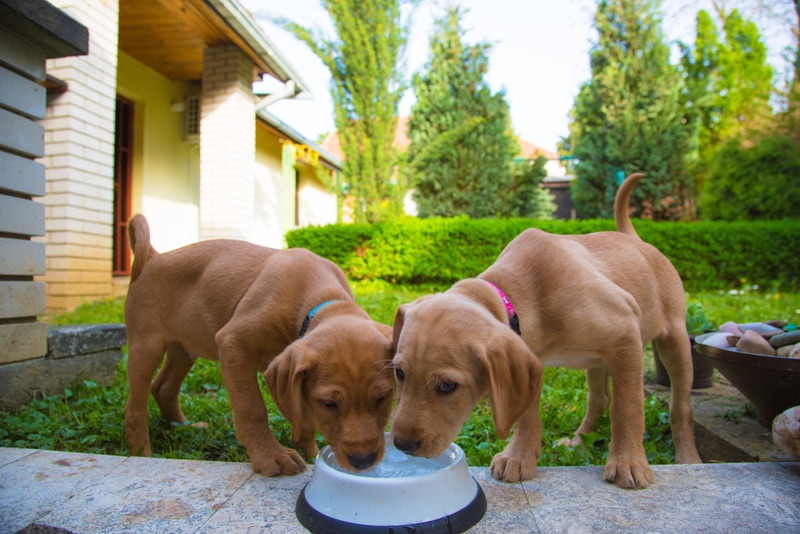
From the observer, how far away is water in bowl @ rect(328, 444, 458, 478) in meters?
2.48

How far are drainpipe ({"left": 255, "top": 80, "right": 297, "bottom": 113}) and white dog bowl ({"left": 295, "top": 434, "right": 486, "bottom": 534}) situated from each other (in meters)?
10.5

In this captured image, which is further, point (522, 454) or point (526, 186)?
point (526, 186)

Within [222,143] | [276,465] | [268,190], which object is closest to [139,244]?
[276,465]

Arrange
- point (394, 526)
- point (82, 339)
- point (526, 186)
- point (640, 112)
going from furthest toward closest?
point (640, 112), point (526, 186), point (82, 339), point (394, 526)

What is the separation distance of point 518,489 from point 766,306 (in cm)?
802

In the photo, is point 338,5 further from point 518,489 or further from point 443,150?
point 518,489

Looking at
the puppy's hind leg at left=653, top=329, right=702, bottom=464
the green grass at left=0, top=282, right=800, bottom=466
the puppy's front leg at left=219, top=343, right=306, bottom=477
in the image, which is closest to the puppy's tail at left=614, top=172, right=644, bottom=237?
the puppy's hind leg at left=653, top=329, right=702, bottom=464

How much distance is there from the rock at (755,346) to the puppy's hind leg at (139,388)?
3514mm

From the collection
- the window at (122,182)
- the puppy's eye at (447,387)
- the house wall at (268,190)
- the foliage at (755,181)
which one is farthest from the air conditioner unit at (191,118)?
the foliage at (755,181)

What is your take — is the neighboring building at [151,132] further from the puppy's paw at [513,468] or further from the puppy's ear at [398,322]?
the puppy's paw at [513,468]

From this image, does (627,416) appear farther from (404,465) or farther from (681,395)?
(404,465)

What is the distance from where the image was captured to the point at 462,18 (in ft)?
50.2

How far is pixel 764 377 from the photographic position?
9.73ft

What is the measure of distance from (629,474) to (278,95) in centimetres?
1071
